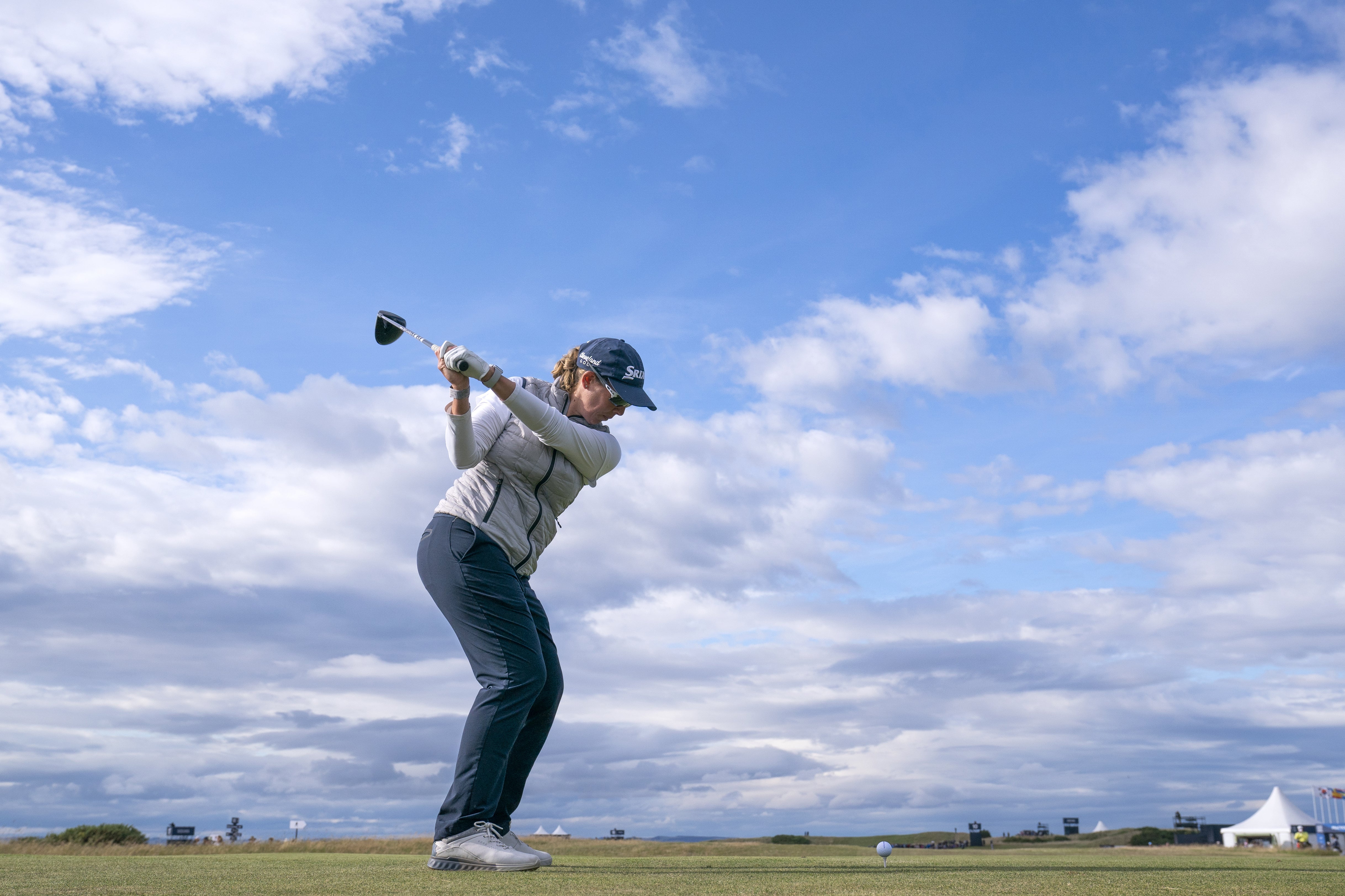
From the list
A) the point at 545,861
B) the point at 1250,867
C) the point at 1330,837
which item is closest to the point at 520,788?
the point at 545,861

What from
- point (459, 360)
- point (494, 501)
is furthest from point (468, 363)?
point (494, 501)

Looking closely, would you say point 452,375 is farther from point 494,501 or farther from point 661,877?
point 661,877

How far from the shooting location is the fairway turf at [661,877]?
11.2 ft

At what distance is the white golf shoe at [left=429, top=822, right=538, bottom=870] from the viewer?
424 centimetres

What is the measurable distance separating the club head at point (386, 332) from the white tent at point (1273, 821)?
3001 centimetres

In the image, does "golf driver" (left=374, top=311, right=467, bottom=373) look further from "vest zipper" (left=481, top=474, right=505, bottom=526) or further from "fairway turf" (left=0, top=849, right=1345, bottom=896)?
"fairway turf" (left=0, top=849, right=1345, bottom=896)

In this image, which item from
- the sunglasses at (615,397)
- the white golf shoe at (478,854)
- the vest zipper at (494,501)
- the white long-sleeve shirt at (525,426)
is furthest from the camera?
the sunglasses at (615,397)

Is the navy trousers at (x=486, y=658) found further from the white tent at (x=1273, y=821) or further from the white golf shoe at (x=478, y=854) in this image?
the white tent at (x=1273, y=821)

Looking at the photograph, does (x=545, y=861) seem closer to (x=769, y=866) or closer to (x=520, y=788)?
(x=520, y=788)

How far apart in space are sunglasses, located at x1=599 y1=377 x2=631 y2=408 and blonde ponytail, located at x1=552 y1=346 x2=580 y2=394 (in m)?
0.18

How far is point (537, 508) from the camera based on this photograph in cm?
500

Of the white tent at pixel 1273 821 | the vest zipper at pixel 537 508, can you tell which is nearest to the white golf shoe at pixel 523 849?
the vest zipper at pixel 537 508

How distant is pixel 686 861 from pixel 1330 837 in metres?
21.6

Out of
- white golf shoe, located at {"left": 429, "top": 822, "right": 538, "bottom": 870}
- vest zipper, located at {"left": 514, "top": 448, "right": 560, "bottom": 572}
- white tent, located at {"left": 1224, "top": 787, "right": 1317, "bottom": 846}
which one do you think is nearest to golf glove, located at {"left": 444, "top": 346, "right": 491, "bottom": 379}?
vest zipper, located at {"left": 514, "top": 448, "right": 560, "bottom": 572}
